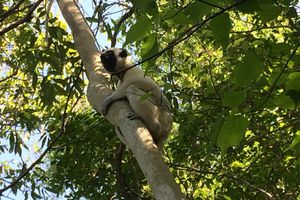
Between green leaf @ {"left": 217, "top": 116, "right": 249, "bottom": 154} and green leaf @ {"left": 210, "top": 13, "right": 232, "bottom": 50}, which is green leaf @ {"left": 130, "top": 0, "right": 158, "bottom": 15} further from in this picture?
green leaf @ {"left": 217, "top": 116, "right": 249, "bottom": 154}

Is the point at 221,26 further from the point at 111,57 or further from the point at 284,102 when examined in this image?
the point at 111,57

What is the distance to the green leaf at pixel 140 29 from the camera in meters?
1.64

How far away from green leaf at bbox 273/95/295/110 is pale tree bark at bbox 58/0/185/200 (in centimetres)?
76

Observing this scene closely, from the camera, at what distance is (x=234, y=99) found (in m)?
1.66

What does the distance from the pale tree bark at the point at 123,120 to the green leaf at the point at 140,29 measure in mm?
1026

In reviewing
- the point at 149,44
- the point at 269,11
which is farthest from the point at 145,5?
the point at 269,11

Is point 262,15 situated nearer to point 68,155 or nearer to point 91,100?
point 91,100

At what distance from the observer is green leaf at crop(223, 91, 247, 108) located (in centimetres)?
165

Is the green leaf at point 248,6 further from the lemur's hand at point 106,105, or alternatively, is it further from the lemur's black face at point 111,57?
the lemur's black face at point 111,57

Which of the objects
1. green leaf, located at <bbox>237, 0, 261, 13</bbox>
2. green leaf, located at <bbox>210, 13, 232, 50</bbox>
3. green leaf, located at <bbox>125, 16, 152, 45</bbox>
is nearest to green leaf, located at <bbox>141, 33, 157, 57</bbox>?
green leaf, located at <bbox>125, 16, 152, 45</bbox>

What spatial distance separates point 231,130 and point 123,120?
66.1 inches

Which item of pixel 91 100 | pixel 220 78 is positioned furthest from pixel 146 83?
pixel 91 100

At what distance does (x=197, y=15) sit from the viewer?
164 centimetres

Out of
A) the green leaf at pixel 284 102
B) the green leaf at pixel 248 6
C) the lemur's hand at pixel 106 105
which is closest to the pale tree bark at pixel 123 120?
the lemur's hand at pixel 106 105
